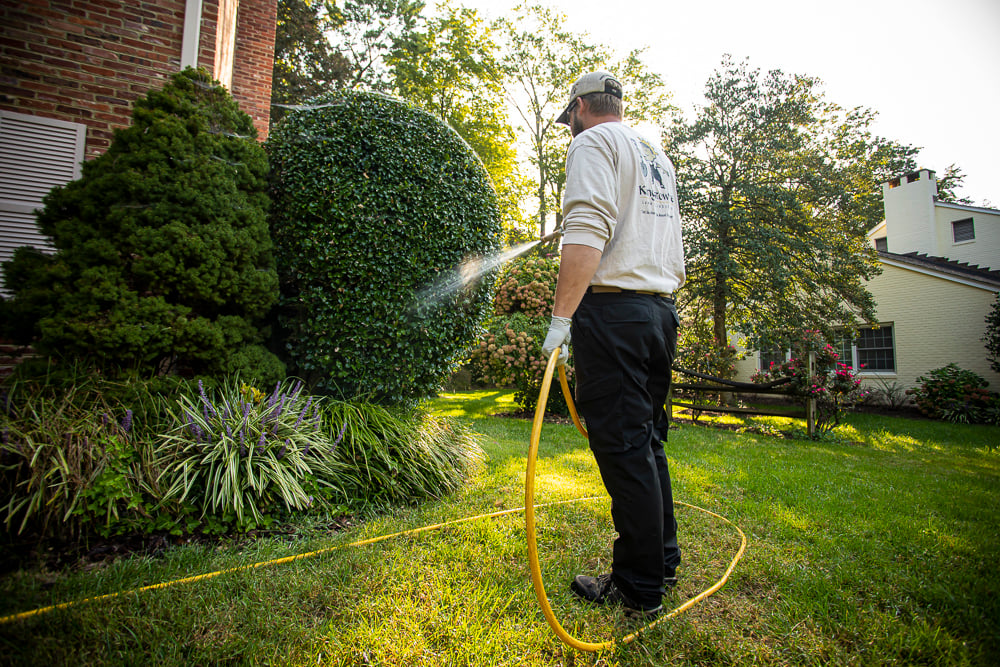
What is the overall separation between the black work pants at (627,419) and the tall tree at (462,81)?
1541cm

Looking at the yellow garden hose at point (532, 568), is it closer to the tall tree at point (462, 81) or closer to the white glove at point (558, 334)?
the white glove at point (558, 334)

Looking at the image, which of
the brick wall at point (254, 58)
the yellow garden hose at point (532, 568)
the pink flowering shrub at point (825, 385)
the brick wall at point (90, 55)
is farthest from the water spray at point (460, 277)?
the pink flowering shrub at point (825, 385)

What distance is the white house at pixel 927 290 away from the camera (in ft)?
35.3

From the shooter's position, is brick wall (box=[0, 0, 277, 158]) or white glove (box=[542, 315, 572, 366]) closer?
white glove (box=[542, 315, 572, 366])

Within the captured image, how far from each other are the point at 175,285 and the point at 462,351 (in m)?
2.16

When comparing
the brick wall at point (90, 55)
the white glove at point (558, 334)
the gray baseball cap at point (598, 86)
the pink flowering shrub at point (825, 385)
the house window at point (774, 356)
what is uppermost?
the brick wall at point (90, 55)

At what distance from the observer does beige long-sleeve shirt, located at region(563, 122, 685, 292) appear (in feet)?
5.89

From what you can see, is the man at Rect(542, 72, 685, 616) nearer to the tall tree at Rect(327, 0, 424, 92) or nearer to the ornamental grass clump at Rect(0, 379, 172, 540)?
the ornamental grass clump at Rect(0, 379, 172, 540)

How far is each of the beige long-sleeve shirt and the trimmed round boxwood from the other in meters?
1.99

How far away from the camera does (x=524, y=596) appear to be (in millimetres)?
1857

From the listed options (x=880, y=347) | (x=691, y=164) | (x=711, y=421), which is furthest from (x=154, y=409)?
(x=880, y=347)

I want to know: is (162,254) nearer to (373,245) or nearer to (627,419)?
(373,245)

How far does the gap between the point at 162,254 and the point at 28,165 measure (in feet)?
7.66

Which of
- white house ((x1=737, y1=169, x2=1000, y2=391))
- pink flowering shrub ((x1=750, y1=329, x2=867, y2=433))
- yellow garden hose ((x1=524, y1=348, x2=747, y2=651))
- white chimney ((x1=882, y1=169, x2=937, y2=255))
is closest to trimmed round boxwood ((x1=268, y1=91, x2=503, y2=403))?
yellow garden hose ((x1=524, y1=348, x2=747, y2=651))
